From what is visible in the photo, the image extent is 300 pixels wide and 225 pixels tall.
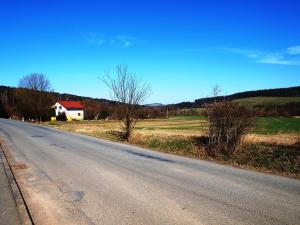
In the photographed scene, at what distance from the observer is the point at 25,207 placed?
716 centimetres

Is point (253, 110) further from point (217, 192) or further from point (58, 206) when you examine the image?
point (58, 206)

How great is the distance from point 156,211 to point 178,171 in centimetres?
464

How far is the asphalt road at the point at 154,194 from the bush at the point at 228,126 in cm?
302

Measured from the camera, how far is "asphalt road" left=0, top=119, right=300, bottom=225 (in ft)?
20.2

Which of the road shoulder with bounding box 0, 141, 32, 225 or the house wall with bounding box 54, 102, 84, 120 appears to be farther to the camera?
the house wall with bounding box 54, 102, 84, 120

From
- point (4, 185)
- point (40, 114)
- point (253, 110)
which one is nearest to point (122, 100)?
point (253, 110)

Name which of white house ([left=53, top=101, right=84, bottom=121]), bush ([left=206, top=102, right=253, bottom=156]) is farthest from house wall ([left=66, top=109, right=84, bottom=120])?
bush ([left=206, top=102, right=253, bottom=156])

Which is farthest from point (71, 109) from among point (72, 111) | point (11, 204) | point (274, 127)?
point (11, 204)

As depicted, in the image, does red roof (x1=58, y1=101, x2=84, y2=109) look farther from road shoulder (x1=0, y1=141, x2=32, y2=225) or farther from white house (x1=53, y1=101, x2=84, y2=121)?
road shoulder (x1=0, y1=141, x2=32, y2=225)

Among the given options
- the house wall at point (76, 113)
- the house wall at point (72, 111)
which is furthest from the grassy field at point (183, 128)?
the house wall at point (72, 111)

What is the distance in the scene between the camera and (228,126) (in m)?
15.7

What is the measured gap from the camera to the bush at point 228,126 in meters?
15.3

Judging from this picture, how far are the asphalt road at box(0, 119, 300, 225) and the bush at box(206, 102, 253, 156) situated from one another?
9.92ft

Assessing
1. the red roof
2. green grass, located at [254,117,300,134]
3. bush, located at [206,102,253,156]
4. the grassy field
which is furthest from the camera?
the red roof
